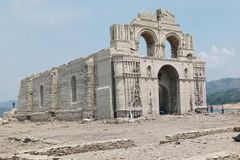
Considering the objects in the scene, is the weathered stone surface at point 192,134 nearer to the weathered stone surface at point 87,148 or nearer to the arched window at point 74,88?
the weathered stone surface at point 87,148

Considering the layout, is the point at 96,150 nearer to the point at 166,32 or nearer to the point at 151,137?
the point at 151,137

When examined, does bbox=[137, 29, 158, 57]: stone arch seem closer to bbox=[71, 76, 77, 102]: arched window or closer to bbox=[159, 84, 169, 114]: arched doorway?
bbox=[159, 84, 169, 114]: arched doorway

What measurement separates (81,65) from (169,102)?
32.1 ft

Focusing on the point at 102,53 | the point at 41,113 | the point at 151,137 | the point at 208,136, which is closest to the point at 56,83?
the point at 41,113

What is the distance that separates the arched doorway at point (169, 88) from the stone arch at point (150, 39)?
2.03m

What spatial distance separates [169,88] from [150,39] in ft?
17.8

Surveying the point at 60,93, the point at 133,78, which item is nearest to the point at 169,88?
the point at 133,78

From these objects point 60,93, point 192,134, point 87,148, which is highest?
point 60,93

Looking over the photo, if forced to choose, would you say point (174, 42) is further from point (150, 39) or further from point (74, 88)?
point (74, 88)

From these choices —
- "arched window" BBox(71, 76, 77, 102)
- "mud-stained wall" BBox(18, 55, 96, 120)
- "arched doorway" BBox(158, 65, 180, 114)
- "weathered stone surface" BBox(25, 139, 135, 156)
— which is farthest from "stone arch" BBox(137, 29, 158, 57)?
"weathered stone surface" BBox(25, 139, 135, 156)

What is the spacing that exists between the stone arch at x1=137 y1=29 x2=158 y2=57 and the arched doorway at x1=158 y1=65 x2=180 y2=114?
6.67 ft

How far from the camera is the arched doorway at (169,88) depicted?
128 feet

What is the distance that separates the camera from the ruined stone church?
34.3 meters

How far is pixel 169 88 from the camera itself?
40.1 meters
